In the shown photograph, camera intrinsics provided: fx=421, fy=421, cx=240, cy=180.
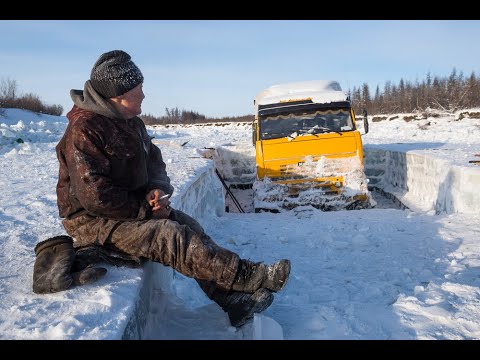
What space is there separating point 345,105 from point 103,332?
769 centimetres

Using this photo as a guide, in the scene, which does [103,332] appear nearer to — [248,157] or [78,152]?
[78,152]

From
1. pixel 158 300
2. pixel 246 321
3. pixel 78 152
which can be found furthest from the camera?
pixel 158 300

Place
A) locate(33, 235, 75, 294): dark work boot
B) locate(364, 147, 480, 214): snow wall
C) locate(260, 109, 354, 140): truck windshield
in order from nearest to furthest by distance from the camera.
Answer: locate(33, 235, 75, 294): dark work boot, locate(364, 147, 480, 214): snow wall, locate(260, 109, 354, 140): truck windshield

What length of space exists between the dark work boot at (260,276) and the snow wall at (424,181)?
15.5 ft

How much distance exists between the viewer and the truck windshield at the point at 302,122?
875cm

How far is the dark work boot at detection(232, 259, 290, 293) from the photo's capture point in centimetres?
285

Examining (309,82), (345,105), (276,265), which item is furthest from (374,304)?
(309,82)

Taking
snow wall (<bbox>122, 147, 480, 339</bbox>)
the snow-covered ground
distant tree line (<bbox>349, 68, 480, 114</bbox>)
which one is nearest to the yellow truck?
the snow-covered ground

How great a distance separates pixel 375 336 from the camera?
2871 mm

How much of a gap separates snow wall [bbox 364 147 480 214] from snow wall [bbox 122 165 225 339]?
406 cm

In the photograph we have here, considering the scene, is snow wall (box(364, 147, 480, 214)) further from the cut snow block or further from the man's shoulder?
the man's shoulder

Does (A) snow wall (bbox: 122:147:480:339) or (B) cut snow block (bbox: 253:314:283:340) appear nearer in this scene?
(B) cut snow block (bbox: 253:314:283:340)

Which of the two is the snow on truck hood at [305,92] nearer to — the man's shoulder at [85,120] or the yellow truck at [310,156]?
the yellow truck at [310,156]

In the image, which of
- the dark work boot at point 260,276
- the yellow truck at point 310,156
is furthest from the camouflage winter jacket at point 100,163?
the yellow truck at point 310,156
